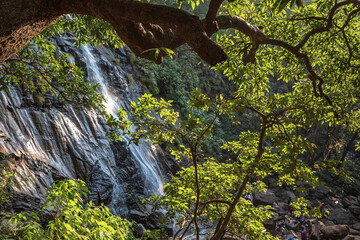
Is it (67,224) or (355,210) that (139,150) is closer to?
(67,224)

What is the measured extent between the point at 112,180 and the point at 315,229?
1141 cm

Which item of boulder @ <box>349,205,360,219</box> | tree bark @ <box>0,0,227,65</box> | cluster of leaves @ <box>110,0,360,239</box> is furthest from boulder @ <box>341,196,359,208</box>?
tree bark @ <box>0,0,227,65</box>

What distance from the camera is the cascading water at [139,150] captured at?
428 inches

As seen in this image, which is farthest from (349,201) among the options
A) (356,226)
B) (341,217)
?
(356,226)

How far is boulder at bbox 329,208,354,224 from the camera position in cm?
1530

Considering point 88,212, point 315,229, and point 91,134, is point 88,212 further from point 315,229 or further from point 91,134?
point 315,229

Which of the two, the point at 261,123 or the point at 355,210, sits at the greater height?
the point at 355,210

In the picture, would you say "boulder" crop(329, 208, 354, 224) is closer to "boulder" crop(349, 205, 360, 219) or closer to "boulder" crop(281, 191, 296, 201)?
"boulder" crop(349, 205, 360, 219)

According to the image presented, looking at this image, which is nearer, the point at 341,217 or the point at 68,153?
the point at 68,153

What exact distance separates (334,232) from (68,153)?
14.2 metres

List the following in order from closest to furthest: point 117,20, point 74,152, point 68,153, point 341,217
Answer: point 117,20, point 68,153, point 74,152, point 341,217

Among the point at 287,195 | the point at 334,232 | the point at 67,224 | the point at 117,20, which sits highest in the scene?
the point at 287,195

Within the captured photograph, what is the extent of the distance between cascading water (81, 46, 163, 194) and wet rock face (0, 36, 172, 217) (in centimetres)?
6

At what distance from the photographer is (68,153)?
8219mm
